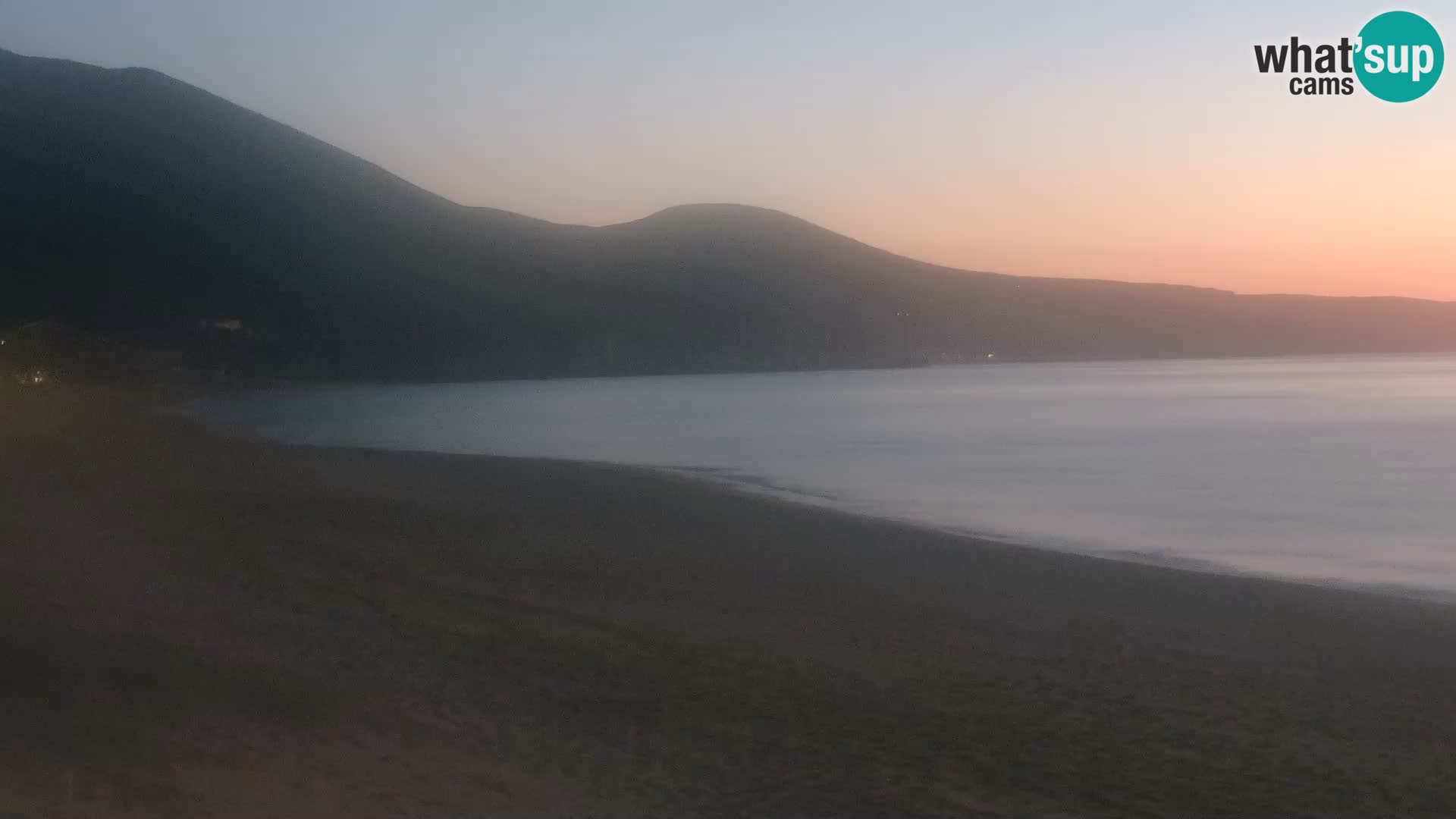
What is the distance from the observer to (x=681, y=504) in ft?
56.1

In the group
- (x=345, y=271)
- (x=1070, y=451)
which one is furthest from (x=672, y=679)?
(x=345, y=271)

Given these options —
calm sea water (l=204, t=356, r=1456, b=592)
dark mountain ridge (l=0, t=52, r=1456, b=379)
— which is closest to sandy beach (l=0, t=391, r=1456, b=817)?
calm sea water (l=204, t=356, r=1456, b=592)

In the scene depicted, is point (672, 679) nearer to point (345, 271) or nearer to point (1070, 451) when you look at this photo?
point (1070, 451)

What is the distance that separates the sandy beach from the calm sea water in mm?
4080

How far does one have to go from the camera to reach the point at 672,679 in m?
7.11

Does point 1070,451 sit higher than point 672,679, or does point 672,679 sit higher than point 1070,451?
point 1070,451

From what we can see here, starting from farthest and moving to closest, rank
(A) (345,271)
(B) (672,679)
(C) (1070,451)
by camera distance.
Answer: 1. (A) (345,271)
2. (C) (1070,451)
3. (B) (672,679)

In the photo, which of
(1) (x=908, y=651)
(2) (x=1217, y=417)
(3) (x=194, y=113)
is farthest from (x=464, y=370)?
(1) (x=908, y=651)

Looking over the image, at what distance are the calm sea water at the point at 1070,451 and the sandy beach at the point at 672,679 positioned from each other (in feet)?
13.4

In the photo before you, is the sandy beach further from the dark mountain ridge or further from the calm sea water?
the dark mountain ridge

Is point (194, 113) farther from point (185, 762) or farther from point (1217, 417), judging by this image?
point (185, 762)

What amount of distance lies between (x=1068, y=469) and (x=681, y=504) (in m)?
10.8

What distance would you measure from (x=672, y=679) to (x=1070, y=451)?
951 inches

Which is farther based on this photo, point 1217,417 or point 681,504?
point 1217,417
